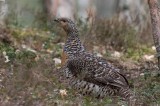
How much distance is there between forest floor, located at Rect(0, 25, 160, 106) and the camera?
7484 mm

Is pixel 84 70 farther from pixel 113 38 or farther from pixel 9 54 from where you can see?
pixel 113 38

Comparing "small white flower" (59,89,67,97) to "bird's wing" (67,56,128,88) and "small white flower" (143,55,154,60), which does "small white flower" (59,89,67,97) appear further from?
"small white flower" (143,55,154,60)

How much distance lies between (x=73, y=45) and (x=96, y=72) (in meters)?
0.75

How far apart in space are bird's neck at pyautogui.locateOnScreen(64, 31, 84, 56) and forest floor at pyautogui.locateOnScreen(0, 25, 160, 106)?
38cm

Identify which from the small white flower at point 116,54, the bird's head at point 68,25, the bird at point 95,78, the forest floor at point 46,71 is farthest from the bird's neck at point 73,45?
the small white flower at point 116,54

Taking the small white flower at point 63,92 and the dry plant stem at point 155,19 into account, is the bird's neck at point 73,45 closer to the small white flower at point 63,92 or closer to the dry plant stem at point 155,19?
the small white flower at point 63,92

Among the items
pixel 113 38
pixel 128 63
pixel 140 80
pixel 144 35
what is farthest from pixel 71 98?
pixel 144 35

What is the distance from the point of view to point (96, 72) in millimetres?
9305

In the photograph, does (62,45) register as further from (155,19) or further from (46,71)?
(46,71)

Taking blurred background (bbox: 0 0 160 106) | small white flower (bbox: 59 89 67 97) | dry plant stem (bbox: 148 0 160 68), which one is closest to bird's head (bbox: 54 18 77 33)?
blurred background (bbox: 0 0 160 106)

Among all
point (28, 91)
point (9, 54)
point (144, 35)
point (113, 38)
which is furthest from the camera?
point (144, 35)

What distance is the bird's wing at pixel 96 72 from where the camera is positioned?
926cm

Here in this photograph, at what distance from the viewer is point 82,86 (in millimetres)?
9227

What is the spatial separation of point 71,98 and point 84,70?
1.42 ft
